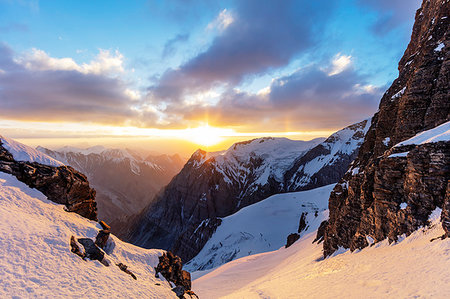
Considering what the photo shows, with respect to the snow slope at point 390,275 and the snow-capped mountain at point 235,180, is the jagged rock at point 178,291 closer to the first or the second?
the snow slope at point 390,275

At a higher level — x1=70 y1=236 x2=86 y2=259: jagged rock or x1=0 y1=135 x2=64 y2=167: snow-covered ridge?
x1=0 y1=135 x2=64 y2=167: snow-covered ridge

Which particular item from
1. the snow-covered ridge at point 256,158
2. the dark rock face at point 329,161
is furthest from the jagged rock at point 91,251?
the snow-covered ridge at point 256,158

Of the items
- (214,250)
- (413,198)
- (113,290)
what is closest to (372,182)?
(413,198)

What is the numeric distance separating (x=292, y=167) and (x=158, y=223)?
11983cm

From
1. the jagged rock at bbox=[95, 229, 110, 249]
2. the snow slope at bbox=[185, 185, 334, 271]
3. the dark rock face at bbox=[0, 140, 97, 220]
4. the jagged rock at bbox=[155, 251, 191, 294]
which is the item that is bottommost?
the snow slope at bbox=[185, 185, 334, 271]

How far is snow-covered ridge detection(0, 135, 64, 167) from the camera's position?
19.4 m

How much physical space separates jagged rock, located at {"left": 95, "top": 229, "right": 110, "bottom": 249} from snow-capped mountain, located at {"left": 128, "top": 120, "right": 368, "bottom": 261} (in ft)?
287

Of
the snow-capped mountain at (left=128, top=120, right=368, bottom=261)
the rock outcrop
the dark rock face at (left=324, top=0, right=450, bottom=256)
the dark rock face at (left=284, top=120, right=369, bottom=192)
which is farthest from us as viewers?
the snow-capped mountain at (left=128, top=120, right=368, bottom=261)

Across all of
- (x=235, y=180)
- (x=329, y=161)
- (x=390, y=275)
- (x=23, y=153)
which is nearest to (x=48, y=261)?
(x=23, y=153)

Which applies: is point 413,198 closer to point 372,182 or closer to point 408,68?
point 372,182

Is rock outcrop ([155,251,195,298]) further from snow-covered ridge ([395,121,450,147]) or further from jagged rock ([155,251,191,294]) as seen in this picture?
snow-covered ridge ([395,121,450,147])

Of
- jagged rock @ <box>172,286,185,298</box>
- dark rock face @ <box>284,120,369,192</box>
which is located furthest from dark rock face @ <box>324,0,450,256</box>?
dark rock face @ <box>284,120,369,192</box>

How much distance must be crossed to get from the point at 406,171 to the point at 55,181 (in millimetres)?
32946

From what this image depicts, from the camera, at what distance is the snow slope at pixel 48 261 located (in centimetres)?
998
